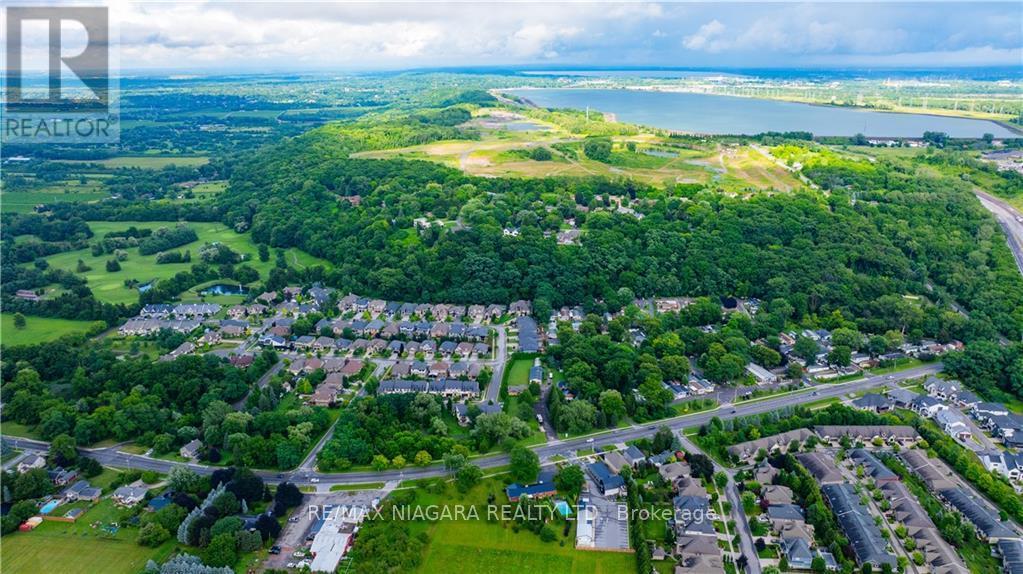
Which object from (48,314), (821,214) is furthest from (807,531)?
(48,314)

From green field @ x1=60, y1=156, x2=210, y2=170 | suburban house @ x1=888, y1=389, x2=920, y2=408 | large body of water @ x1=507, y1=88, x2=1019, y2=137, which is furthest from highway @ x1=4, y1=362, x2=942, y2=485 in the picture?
large body of water @ x1=507, y1=88, x2=1019, y2=137

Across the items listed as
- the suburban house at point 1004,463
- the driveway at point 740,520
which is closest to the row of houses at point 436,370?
the driveway at point 740,520

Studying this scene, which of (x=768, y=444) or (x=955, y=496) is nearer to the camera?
(x=955, y=496)

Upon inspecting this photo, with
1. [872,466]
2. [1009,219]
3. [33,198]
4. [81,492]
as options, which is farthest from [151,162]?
[1009,219]

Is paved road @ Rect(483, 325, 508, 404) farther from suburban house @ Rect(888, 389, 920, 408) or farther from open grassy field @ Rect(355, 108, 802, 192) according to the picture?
open grassy field @ Rect(355, 108, 802, 192)

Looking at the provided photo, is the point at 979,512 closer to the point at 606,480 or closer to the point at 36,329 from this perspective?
the point at 606,480

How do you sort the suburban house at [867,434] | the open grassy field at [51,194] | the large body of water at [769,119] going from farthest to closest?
the large body of water at [769,119] < the open grassy field at [51,194] < the suburban house at [867,434]

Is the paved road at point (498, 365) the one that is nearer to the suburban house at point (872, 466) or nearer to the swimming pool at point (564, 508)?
the swimming pool at point (564, 508)

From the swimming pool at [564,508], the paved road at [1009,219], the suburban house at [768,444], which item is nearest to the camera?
the swimming pool at [564,508]
